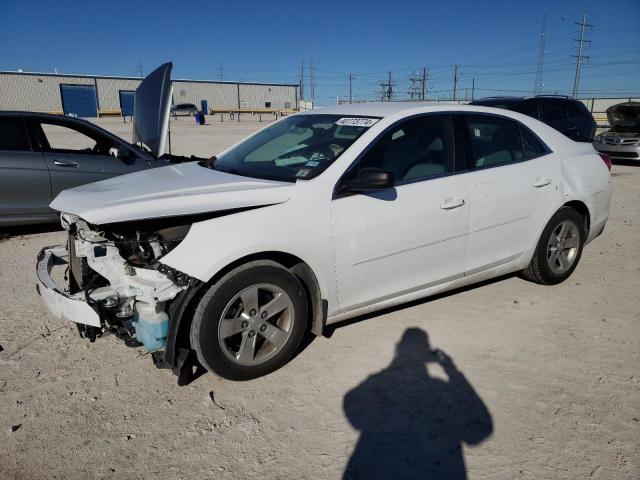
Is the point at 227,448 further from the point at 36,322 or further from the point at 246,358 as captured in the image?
the point at 36,322

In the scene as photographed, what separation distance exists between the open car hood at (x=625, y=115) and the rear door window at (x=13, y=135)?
1464 centimetres

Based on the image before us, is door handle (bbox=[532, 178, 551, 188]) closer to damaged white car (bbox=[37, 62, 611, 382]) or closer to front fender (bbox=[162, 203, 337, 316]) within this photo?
damaged white car (bbox=[37, 62, 611, 382])

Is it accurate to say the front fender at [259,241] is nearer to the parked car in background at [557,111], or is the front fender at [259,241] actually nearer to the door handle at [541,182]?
the door handle at [541,182]

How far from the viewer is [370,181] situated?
3031 mm

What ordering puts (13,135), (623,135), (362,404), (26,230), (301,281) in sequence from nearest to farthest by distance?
(362,404) < (301,281) < (13,135) < (26,230) < (623,135)

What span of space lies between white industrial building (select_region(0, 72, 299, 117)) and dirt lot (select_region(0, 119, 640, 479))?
5232cm

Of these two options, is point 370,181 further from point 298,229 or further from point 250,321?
point 250,321

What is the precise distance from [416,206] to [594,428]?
1651 millimetres

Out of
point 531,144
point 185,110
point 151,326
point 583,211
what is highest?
point 185,110

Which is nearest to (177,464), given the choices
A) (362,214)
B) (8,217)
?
(362,214)

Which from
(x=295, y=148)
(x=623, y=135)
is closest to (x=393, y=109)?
(x=295, y=148)

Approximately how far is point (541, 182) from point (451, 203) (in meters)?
1.11

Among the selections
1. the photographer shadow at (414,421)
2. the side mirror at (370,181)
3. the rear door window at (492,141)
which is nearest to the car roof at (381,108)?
the rear door window at (492,141)

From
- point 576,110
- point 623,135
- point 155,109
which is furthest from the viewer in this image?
point 623,135
